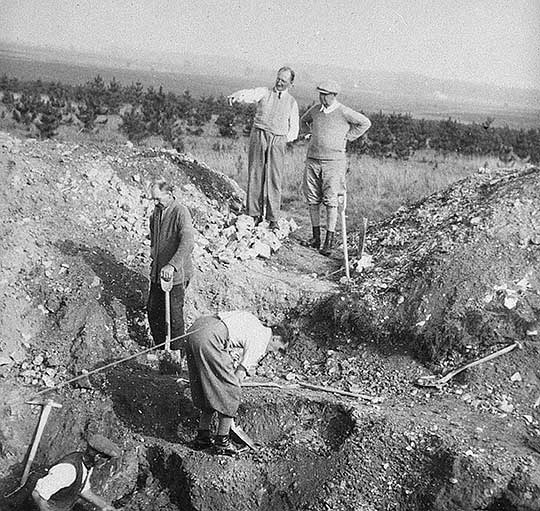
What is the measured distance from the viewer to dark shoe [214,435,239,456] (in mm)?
5203

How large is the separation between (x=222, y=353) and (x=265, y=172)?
14.3ft

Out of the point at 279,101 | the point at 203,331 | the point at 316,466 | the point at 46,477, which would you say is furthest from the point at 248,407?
the point at 279,101

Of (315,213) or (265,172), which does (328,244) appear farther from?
(265,172)

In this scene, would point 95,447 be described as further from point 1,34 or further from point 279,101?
point 279,101

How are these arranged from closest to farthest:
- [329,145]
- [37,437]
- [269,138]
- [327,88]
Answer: [37,437], [327,88], [329,145], [269,138]

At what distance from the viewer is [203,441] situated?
5.31m

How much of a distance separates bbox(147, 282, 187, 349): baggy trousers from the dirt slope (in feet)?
1.07

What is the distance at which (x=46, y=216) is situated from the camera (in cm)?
771

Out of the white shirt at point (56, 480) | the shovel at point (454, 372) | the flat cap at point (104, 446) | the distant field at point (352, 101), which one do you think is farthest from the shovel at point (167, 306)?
the distant field at point (352, 101)

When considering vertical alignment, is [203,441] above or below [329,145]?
below

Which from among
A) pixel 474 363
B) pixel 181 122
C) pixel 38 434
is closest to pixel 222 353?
pixel 38 434

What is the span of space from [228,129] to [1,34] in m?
15.0

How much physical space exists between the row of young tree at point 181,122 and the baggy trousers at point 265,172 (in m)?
8.43

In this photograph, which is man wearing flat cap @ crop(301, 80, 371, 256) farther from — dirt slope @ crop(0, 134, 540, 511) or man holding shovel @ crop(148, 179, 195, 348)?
man holding shovel @ crop(148, 179, 195, 348)
